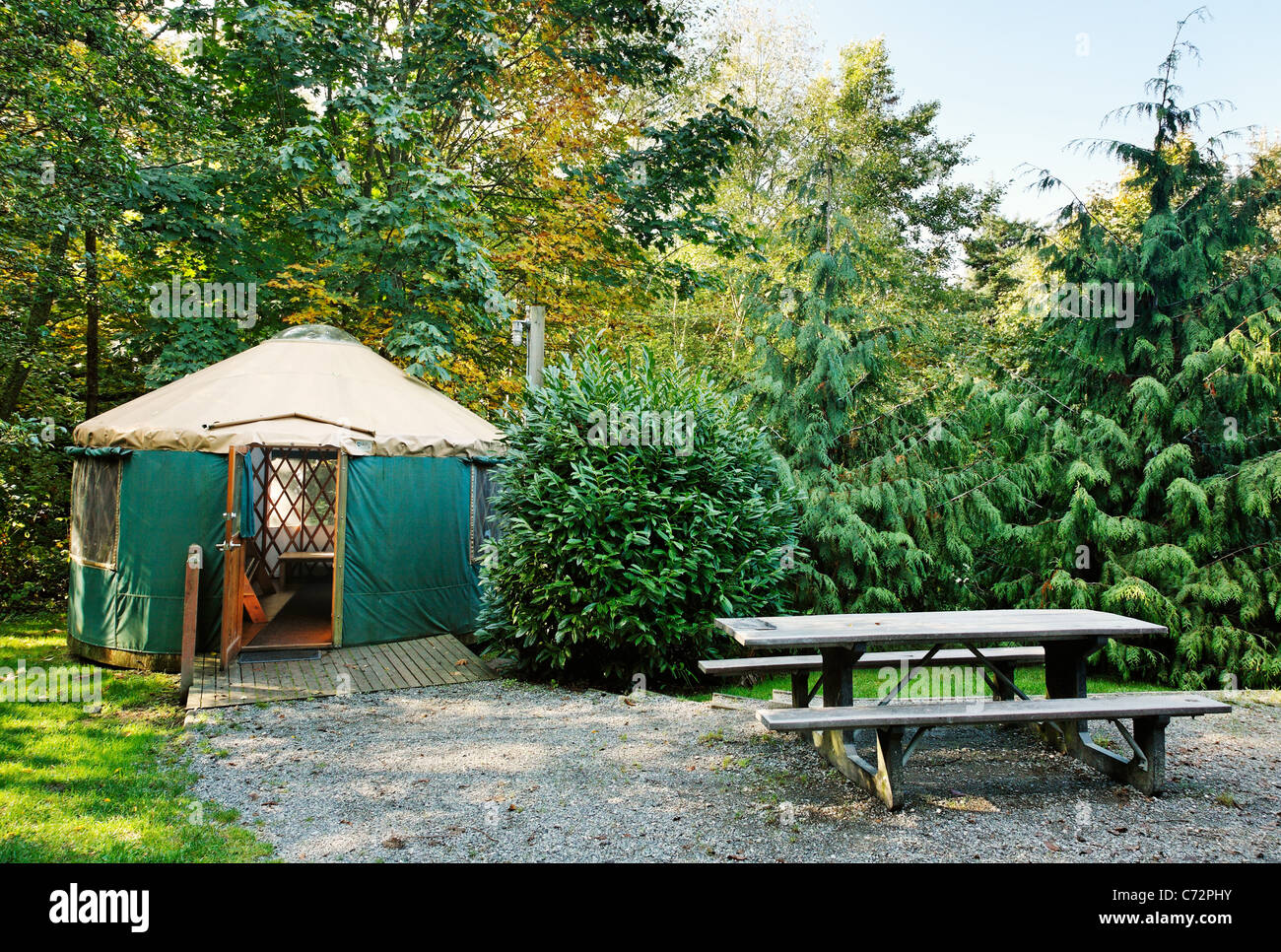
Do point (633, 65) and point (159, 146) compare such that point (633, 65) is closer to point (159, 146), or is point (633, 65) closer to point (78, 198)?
point (159, 146)

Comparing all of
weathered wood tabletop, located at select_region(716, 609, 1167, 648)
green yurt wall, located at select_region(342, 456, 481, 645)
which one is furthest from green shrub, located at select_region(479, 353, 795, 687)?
weathered wood tabletop, located at select_region(716, 609, 1167, 648)

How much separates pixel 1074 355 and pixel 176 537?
7.46 meters

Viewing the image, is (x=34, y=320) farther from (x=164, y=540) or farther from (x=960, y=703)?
(x=960, y=703)

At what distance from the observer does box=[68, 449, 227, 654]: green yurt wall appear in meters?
5.96

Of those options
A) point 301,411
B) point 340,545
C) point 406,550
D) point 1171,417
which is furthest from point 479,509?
point 1171,417

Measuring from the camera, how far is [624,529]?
5129 millimetres

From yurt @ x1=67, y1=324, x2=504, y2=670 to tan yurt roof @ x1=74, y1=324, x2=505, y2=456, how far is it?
0.6 inches

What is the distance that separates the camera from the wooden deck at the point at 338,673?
5.03 m

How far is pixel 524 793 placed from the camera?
11.0ft

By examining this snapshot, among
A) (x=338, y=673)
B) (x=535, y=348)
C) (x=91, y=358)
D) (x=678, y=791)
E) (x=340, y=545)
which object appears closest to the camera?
(x=678, y=791)

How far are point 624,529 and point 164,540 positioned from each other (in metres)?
3.61
